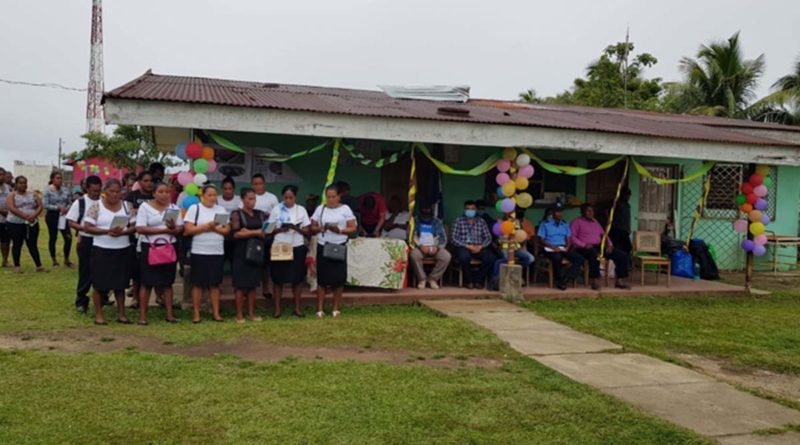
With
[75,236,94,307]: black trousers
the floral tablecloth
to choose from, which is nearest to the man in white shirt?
[75,236,94,307]: black trousers

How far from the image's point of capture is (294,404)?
437cm

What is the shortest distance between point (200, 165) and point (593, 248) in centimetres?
598

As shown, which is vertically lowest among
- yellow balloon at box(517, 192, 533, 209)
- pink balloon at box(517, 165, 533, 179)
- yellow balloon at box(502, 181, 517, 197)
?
yellow balloon at box(517, 192, 533, 209)

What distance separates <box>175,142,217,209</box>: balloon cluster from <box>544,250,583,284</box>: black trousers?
523cm

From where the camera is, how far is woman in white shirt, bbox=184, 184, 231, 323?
6.92 metres

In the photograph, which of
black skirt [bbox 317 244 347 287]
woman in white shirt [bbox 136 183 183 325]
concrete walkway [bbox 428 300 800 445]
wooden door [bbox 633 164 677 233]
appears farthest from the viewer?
wooden door [bbox 633 164 677 233]

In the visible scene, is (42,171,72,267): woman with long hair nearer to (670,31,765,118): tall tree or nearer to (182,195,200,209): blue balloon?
(182,195,200,209): blue balloon

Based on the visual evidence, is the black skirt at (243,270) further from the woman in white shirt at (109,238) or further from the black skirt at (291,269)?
the woman in white shirt at (109,238)

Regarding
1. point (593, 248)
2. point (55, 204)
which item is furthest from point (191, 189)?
point (593, 248)

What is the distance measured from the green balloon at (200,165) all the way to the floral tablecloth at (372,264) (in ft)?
6.49

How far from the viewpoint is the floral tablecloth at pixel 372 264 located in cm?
868

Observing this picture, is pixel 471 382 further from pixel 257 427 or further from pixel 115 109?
pixel 115 109

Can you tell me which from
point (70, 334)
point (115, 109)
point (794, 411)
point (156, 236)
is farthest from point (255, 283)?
point (794, 411)

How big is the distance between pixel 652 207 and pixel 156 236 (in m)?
9.90
